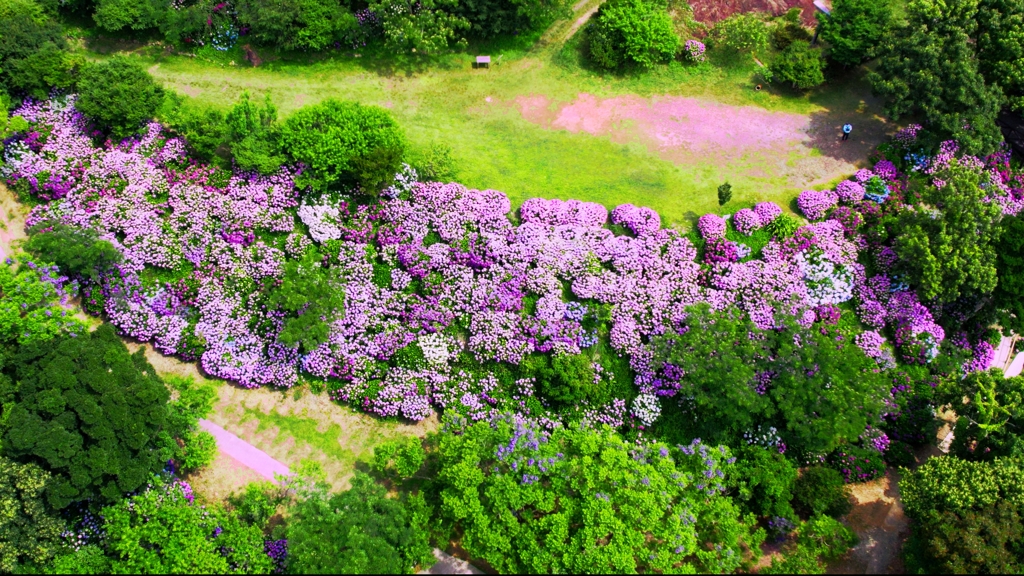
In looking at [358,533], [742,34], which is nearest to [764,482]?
[358,533]

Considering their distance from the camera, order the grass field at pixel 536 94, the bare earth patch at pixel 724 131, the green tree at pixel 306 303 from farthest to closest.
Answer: the bare earth patch at pixel 724 131 → the grass field at pixel 536 94 → the green tree at pixel 306 303

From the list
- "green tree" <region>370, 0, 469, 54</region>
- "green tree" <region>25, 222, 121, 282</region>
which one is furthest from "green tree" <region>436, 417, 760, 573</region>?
"green tree" <region>370, 0, 469, 54</region>

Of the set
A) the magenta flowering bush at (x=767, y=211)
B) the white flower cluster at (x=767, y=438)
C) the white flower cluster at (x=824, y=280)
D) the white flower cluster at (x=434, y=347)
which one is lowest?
the white flower cluster at (x=767, y=438)

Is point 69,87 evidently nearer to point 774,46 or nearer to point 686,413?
point 686,413

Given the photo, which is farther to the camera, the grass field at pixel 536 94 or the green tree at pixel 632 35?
the green tree at pixel 632 35

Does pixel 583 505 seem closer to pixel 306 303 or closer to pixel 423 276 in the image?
pixel 423 276

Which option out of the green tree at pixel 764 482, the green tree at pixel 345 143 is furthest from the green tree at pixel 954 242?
the green tree at pixel 345 143

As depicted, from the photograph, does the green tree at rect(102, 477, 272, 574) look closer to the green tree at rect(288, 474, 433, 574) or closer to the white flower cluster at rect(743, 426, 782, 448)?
the green tree at rect(288, 474, 433, 574)

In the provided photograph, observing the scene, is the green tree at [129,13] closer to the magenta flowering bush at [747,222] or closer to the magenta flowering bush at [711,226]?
the magenta flowering bush at [711,226]
